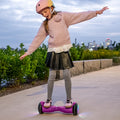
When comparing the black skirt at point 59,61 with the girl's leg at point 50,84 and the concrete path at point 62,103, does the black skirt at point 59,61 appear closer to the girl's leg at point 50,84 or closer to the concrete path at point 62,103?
the girl's leg at point 50,84

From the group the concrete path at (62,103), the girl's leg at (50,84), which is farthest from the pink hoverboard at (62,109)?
the girl's leg at (50,84)

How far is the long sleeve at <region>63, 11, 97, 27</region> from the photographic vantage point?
395 centimetres

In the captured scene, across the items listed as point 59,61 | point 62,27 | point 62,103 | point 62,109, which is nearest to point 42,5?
point 62,27

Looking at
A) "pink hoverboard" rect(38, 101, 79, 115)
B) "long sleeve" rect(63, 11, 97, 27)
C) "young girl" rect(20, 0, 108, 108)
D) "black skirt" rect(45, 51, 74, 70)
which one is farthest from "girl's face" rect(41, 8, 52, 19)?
"pink hoverboard" rect(38, 101, 79, 115)

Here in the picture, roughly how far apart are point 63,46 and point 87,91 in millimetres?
2195

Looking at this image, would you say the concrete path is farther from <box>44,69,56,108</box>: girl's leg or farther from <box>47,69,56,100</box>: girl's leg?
<box>47,69,56,100</box>: girl's leg

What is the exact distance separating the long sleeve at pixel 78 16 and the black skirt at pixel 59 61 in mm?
546

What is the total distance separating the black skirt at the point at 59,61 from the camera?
3912 millimetres

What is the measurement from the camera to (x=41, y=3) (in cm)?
378

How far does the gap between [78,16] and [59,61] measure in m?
0.78

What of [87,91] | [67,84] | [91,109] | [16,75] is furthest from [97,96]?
[16,75]

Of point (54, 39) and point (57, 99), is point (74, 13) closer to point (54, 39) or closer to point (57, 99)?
point (54, 39)

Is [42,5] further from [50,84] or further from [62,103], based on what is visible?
[62,103]

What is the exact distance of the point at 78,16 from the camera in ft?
13.1
